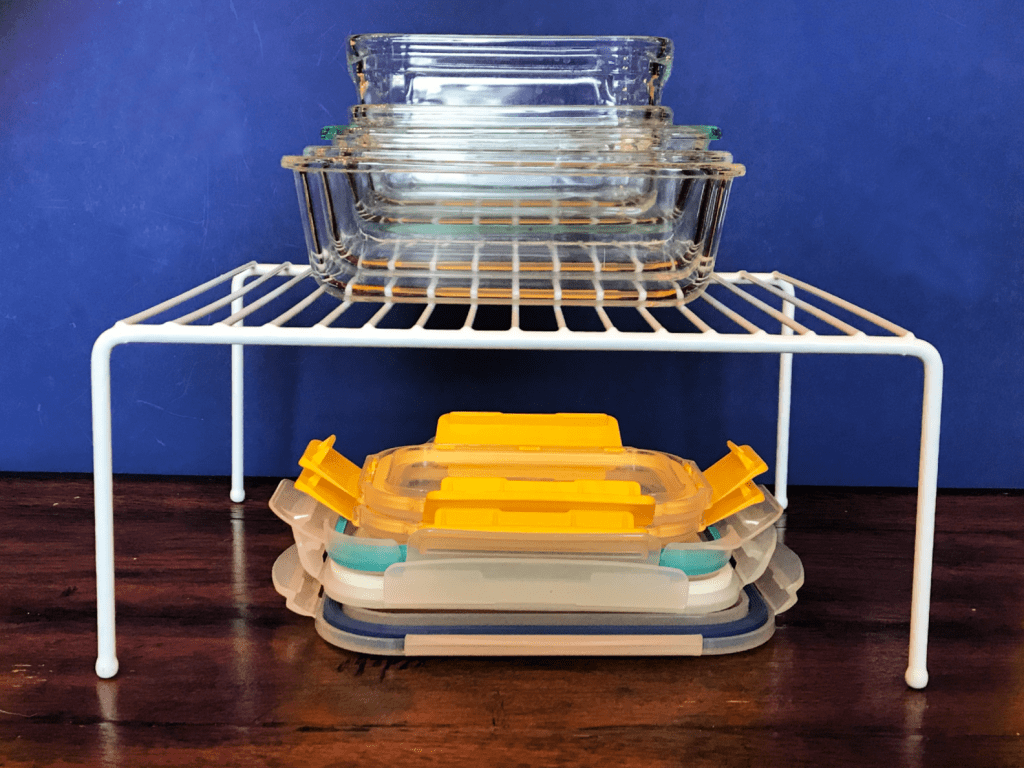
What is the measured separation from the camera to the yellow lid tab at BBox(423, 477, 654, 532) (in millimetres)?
1054

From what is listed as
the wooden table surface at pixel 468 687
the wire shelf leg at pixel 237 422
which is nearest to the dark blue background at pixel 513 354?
the wire shelf leg at pixel 237 422

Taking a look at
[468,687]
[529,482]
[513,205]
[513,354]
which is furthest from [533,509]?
[513,354]

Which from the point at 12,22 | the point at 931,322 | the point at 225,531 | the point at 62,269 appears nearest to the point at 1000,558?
the point at 931,322

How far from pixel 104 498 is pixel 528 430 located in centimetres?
55

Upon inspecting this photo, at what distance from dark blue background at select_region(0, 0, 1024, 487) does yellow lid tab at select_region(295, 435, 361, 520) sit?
1.27ft

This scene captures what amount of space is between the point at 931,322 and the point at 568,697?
2.98ft

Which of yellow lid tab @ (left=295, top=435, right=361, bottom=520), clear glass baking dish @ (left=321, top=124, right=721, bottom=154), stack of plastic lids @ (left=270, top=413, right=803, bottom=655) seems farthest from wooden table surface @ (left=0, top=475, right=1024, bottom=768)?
clear glass baking dish @ (left=321, top=124, right=721, bottom=154)

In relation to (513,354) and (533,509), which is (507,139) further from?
(513,354)

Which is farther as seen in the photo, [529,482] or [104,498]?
[529,482]

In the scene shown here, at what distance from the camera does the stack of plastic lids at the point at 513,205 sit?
40.1 inches

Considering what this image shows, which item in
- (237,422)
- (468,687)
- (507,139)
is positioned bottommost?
(468,687)

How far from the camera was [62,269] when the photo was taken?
153 cm

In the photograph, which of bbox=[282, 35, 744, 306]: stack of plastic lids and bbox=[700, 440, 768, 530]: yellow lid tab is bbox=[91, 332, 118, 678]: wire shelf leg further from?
bbox=[700, 440, 768, 530]: yellow lid tab

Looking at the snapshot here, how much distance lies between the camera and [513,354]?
62.2 inches
